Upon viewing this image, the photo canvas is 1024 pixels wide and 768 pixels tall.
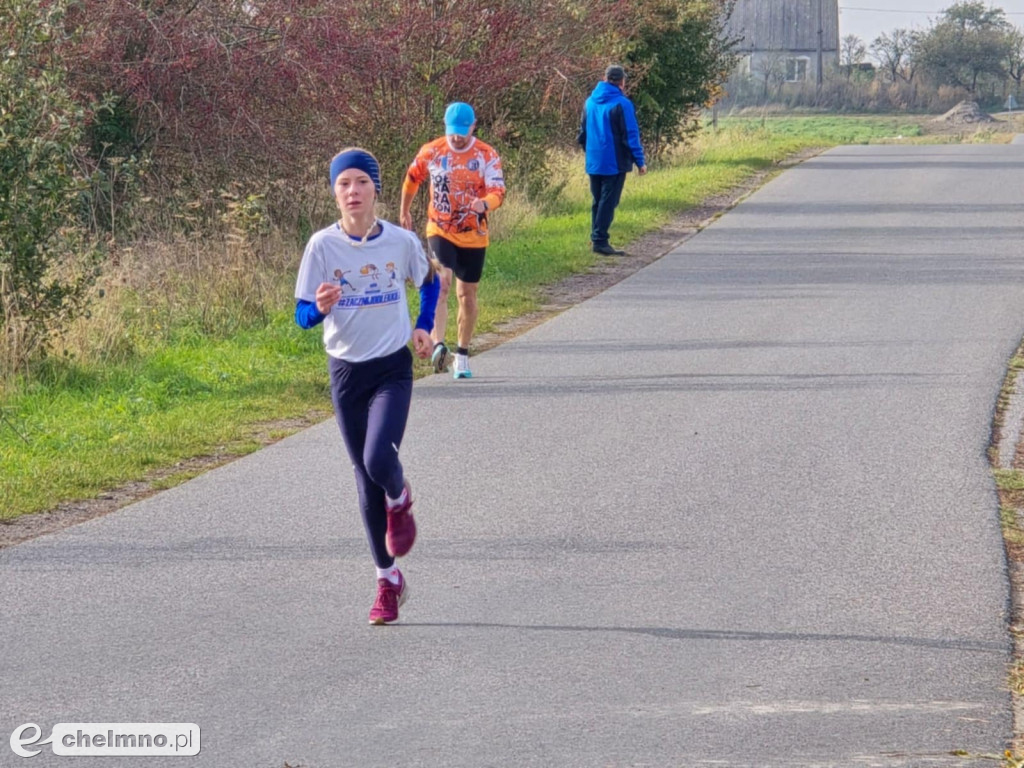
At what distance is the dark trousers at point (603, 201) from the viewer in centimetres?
1803

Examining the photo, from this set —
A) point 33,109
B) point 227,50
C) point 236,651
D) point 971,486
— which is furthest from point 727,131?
point 236,651

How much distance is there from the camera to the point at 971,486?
8.12 metres

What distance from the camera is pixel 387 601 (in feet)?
19.9

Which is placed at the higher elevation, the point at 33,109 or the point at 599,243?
the point at 33,109

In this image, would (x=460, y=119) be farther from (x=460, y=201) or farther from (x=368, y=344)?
(x=368, y=344)

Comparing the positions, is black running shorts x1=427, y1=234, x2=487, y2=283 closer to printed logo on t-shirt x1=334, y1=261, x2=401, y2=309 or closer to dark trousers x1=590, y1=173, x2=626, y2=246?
printed logo on t-shirt x1=334, y1=261, x2=401, y2=309

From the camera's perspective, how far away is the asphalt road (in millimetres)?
4930

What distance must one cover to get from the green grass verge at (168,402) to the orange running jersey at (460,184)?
4.55ft

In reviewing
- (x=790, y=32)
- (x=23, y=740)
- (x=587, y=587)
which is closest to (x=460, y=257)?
(x=587, y=587)

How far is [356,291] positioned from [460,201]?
5.11m

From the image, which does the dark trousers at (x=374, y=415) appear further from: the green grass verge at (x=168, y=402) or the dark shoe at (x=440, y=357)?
the dark shoe at (x=440, y=357)

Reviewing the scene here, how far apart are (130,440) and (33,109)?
3486 millimetres

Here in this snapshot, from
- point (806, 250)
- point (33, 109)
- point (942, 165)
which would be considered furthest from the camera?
point (942, 165)

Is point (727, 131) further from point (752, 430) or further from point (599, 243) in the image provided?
point (752, 430)
